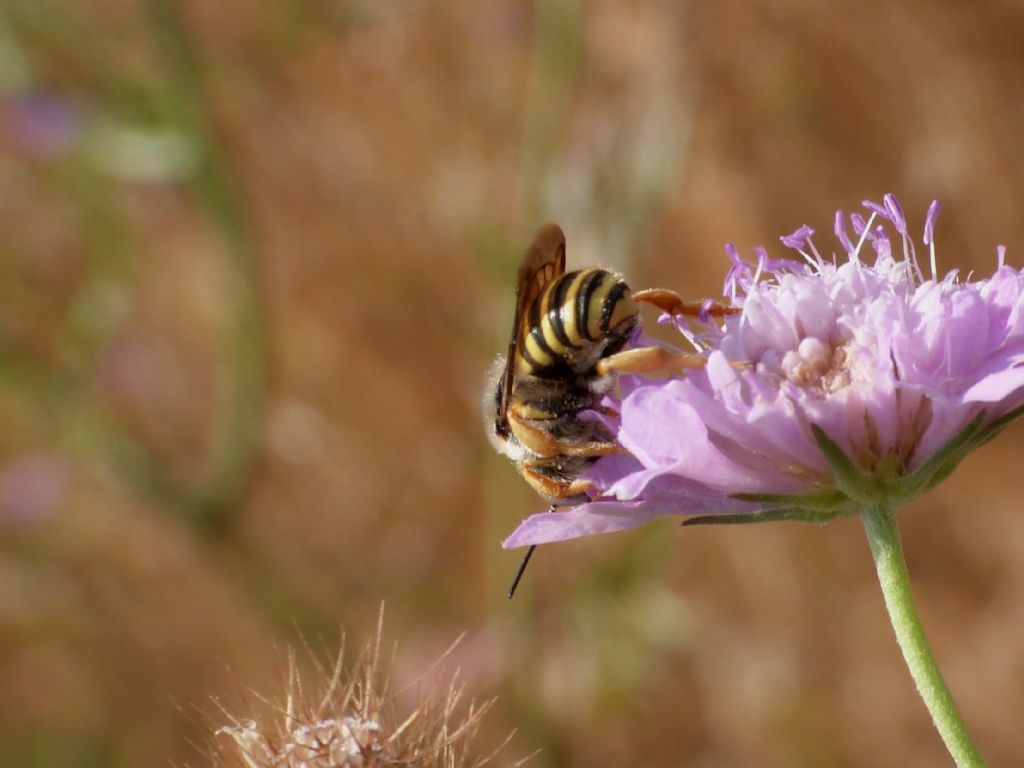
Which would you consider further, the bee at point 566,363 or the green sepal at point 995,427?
the bee at point 566,363

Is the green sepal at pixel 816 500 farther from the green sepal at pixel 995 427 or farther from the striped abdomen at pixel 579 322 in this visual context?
the striped abdomen at pixel 579 322

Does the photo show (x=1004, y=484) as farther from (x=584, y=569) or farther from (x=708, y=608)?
(x=584, y=569)

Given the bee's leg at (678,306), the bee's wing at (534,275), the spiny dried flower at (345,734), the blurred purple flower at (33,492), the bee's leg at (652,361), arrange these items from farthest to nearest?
the blurred purple flower at (33,492) → the bee's wing at (534,275) → the bee's leg at (678,306) → the bee's leg at (652,361) → the spiny dried flower at (345,734)

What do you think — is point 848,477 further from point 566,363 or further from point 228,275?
point 228,275

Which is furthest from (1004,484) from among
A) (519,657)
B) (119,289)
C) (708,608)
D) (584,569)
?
Answer: (119,289)

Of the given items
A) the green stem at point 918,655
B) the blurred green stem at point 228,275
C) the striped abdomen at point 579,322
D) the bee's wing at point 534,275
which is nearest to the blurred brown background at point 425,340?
the blurred green stem at point 228,275

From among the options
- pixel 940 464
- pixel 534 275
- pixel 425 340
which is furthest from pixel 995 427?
pixel 425 340

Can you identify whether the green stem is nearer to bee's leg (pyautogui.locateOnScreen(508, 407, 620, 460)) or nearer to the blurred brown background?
bee's leg (pyautogui.locateOnScreen(508, 407, 620, 460))
